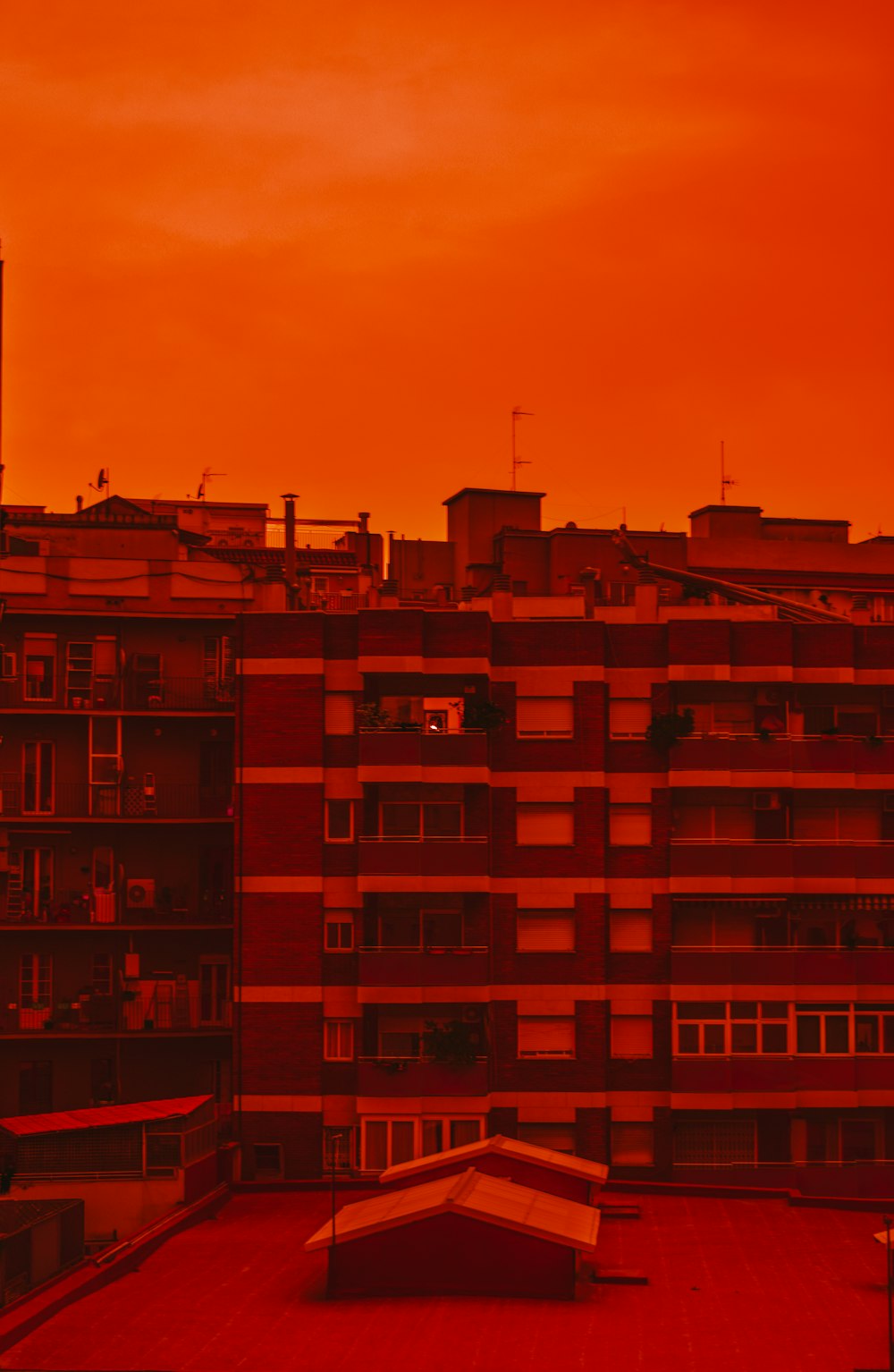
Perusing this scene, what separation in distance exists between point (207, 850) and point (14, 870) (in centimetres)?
544

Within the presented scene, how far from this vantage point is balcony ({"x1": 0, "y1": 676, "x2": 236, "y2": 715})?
47.7 m

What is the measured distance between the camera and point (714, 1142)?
4347 centimetres

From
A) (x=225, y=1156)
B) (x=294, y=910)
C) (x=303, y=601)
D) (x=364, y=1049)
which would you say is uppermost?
(x=303, y=601)

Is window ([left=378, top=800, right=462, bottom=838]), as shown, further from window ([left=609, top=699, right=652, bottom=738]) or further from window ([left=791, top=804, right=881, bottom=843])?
window ([left=791, top=804, right=881, bottom=843])

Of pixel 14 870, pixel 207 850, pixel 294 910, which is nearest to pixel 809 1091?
pixel 294 910

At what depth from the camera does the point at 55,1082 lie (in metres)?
47.3

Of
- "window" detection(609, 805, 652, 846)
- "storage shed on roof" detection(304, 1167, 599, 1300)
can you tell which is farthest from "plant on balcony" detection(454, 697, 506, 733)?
"storage shed on roof" detection(304, 1167, 599, 1300)

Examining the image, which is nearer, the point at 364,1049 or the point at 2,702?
the point at 364,1049

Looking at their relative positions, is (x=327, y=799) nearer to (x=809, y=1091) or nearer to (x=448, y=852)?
(x=448, y=852)

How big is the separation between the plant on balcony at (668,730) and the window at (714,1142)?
383 inches

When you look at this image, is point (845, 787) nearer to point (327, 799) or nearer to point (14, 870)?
point (327, 799)

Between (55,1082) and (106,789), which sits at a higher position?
(106,789)

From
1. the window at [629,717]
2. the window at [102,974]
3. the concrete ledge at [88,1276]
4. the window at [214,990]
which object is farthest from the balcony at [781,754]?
the window at [102,974]

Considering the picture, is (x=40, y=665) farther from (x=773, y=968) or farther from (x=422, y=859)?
(x=773, y=968)
